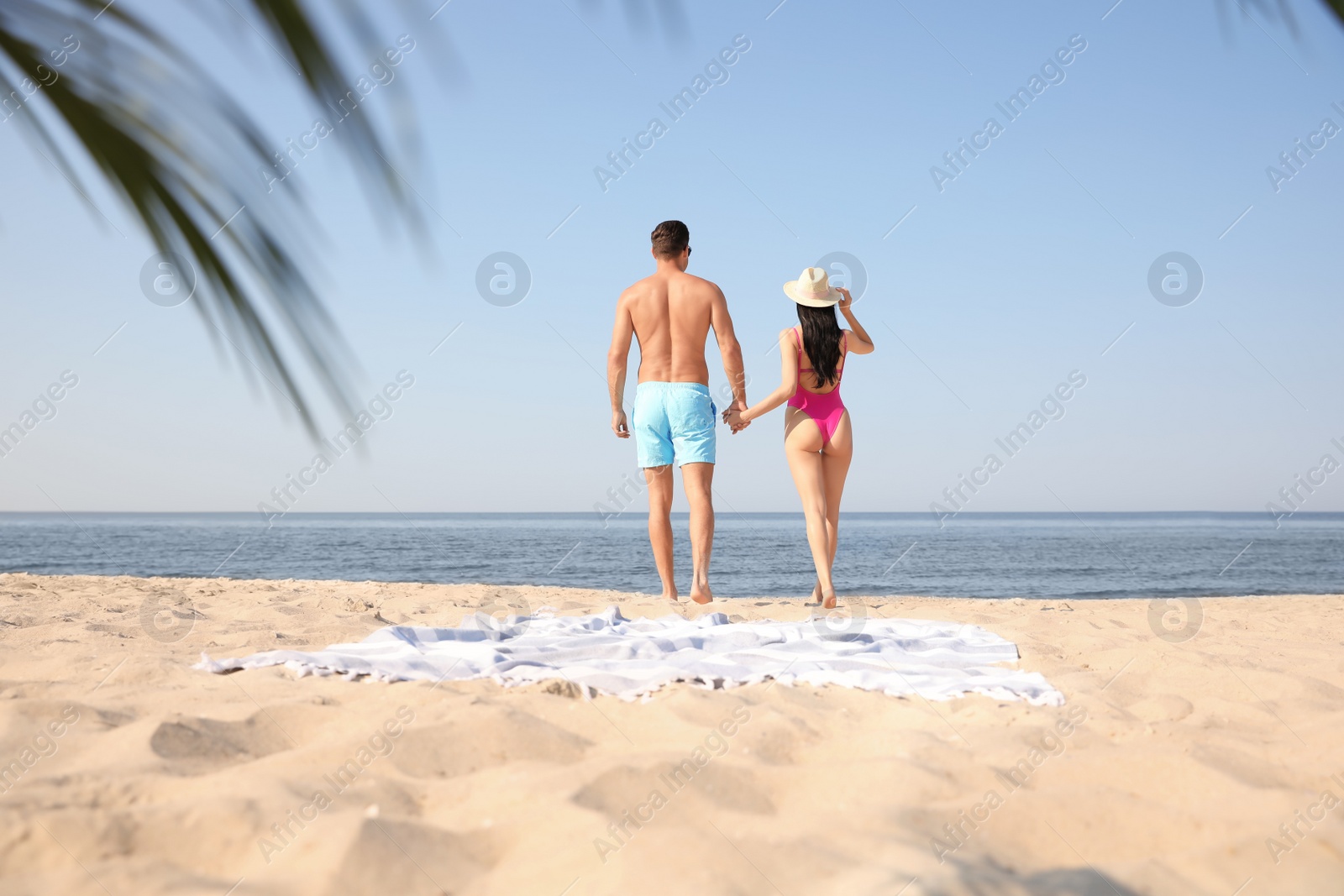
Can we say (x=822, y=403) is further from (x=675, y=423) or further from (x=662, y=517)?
(x=662, y=517)

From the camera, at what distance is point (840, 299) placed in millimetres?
5039

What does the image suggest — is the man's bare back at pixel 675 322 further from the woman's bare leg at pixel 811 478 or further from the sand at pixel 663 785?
the sand at pixel 663 785

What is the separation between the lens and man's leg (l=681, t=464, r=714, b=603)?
16.6 feet

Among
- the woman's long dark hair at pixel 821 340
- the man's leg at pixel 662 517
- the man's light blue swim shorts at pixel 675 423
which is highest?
the woman's long dark hair at pixel 821 340

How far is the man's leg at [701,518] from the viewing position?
5051mm

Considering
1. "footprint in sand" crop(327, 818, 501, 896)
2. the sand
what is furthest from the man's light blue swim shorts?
"footprint in sand" crop(327, 818, 501, 896)

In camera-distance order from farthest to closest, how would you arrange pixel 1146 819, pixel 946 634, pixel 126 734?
pixel 946 634
pixel 126 734
pixel 1146 819

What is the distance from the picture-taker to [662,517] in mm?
5121

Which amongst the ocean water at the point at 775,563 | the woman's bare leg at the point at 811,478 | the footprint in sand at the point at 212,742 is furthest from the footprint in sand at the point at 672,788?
the ocean water at the point at 775,563

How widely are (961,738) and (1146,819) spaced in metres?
0.60

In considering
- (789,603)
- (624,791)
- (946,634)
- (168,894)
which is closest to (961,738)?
(624,791)

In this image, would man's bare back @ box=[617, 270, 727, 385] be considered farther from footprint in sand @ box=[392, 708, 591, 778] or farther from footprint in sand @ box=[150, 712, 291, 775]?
footprint in sand @ box=[150, 712, 291, 775]

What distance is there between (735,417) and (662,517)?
0.80 metres

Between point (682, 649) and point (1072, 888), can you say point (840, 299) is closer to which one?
point (682, 649)
